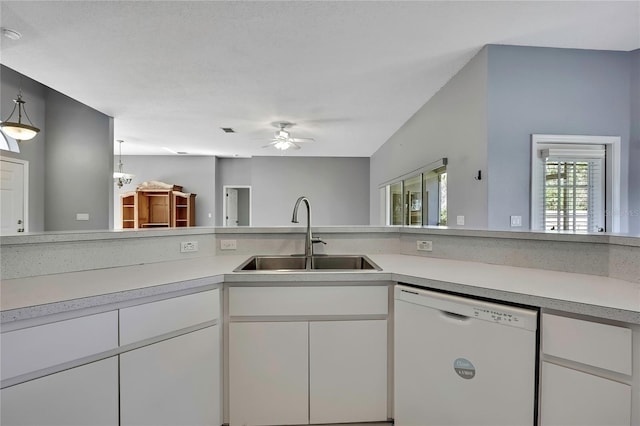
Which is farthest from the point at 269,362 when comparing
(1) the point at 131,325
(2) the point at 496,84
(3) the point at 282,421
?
(2) the point at 496,84

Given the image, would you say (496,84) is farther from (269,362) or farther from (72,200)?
(72,200)

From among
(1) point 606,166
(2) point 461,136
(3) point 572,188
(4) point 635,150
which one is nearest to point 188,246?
(2) point 461,136

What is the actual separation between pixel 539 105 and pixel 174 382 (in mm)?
3529

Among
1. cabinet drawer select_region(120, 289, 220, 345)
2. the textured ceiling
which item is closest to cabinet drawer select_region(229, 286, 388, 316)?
cabinet drawer select_region(120, 289, 220, 345)

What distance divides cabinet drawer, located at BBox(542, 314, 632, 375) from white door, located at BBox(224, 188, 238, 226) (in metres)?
8.14

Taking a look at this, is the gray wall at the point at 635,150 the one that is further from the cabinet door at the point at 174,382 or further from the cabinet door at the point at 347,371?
the cabinet door at the point at 174,382

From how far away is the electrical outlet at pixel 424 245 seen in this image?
1.90 metres

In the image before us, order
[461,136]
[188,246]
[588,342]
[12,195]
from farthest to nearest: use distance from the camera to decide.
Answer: [12,195], [461,136], [188,246], [588,342]

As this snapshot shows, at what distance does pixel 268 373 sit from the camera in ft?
4.58

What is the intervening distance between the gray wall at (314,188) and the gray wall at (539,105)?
5.45 metres

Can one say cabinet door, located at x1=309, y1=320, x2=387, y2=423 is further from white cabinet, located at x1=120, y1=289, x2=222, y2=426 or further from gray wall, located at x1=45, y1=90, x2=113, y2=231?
gray wall, located at x1=45, y1=90, x2=113, y2=231

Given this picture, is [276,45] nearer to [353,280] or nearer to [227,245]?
[227,245]

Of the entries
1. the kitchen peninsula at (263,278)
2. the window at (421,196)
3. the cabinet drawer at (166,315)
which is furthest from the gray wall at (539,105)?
the cabinet drawer at (166,315)

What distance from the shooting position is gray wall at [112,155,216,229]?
7848 millimetres
